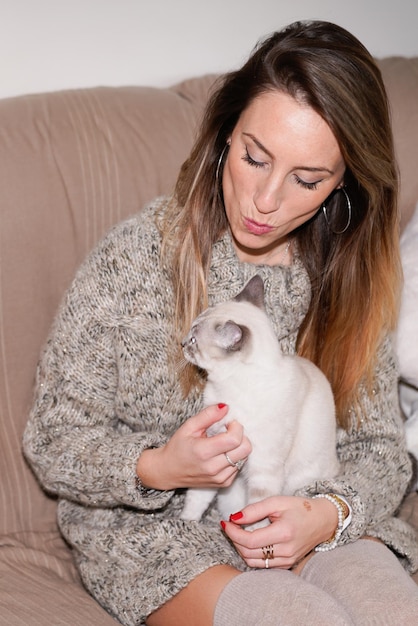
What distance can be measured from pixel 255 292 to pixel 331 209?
292mm

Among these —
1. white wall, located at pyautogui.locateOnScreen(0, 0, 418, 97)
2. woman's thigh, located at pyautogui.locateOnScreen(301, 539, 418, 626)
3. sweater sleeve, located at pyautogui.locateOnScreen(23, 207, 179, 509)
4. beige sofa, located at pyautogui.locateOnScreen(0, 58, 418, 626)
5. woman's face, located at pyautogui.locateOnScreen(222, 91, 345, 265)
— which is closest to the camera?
woman's thigh, located at pyautogui.locateOnScreen(301, 539, 418, 626)

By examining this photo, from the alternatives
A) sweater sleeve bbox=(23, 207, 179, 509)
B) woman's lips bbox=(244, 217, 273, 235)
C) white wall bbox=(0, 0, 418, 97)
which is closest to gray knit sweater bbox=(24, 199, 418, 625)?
sweater sleeve bbox=(23, 207, 179, 509)

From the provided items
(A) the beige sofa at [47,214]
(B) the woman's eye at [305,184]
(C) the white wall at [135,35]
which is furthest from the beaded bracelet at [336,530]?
(C) the white wall at [135,35]

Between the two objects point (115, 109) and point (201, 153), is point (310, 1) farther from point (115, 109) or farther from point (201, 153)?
point (201, 153)

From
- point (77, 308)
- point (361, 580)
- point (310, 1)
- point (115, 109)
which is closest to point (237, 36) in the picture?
point (310, 1)

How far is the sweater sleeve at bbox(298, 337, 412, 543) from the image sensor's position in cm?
163

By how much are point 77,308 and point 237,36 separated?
42.5 inches

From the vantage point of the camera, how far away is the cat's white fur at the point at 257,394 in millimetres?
1530

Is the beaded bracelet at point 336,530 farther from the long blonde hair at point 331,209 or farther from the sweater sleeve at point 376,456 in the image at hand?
the long blonde hair at point 331,209

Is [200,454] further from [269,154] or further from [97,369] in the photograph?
[269,154]

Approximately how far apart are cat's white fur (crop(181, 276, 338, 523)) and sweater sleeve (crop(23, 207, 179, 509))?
0.36 feet

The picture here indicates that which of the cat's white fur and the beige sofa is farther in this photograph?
the beige sofa

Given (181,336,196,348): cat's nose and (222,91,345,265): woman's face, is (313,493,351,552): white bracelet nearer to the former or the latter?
(181,336,196,348): cat's nose

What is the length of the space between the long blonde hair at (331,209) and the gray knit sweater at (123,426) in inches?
1.9
